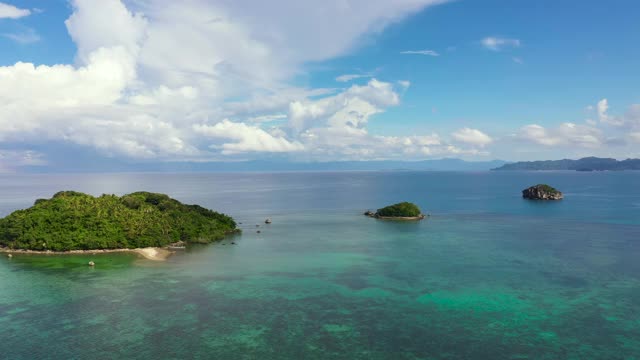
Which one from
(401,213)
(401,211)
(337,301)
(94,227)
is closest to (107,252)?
(94,227)

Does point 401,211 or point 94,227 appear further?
point 401,211

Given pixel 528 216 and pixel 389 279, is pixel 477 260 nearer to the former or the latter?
pixel 389 279

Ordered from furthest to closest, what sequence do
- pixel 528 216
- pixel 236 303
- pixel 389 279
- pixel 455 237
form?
1. pixel 528 216
2. pixel 455 237
3. pixel 389 279
4. pixel 236 303

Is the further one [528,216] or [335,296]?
[528,216]

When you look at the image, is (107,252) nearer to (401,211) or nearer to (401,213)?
(401,213)

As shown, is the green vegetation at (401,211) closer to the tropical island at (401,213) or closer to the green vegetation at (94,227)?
the tropical island at (401,213)

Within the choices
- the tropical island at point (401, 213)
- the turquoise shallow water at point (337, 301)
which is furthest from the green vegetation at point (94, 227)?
the tropical island at point (401, 213)

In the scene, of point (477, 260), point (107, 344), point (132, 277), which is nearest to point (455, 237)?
point (477, 260)

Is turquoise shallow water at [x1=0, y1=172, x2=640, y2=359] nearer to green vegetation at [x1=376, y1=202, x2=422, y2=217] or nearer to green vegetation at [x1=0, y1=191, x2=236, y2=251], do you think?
green vegetation at [x1=0, y1=191, x2=236, y2=251]
